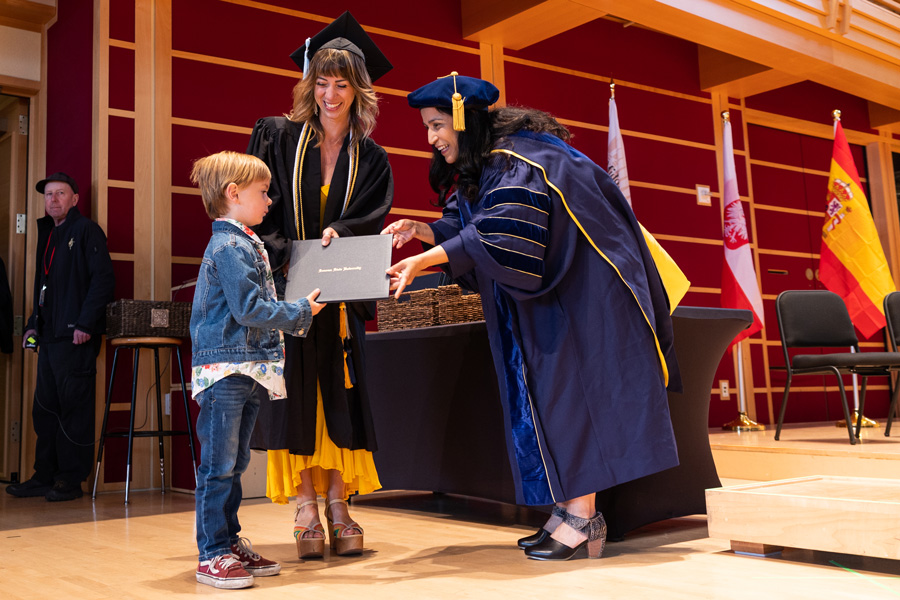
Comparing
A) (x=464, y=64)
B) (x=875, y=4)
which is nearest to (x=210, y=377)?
(x=464, y=64)

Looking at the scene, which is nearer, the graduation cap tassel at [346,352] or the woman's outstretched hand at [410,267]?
the woman's outstretched hand at [410,267]

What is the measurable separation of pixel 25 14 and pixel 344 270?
13.4 ft

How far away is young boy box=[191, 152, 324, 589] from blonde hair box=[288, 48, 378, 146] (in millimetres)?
381

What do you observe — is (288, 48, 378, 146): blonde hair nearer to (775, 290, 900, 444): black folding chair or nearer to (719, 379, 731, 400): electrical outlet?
(775, 290, 900, 444): black folding chair

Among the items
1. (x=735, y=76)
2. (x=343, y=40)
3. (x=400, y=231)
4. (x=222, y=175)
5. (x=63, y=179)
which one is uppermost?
(x=735, y=76)

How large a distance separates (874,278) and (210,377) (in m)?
5.65

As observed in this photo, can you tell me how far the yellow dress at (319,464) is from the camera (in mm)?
2355

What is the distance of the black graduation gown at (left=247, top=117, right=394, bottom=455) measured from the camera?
2.31 m

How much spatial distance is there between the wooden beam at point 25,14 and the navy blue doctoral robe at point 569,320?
3.91 metres

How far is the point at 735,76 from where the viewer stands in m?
6.92

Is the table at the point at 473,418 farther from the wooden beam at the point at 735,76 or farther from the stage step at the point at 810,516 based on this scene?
the wooden beam at the point at 735,76

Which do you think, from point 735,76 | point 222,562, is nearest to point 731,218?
point 735,76

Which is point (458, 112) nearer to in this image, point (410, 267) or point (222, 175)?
point (410, 267)

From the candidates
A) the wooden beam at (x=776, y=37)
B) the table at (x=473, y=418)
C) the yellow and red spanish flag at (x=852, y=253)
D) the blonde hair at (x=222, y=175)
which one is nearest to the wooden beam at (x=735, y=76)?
the wooden beam at (x=776, y=37)
